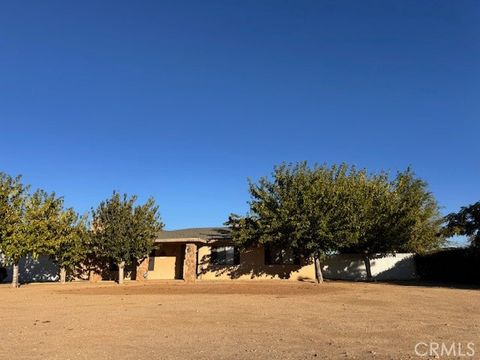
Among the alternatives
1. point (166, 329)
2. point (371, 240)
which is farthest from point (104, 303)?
point (371, 240)

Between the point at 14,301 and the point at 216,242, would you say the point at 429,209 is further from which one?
the point at 14,301

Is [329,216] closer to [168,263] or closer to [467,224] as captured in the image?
[467,224]

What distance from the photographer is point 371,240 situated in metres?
31.9

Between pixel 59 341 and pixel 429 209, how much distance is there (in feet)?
109

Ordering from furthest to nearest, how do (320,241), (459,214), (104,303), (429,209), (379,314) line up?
(429,209) → (320,241) → (459,214) → (104,303) → (379,314)

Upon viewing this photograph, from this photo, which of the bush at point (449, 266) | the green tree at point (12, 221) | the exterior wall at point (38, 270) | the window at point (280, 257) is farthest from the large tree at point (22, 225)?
the bush at point (449, 266)

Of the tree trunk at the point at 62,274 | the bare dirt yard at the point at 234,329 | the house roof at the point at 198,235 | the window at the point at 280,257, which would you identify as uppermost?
the house roof at the point at 198,235

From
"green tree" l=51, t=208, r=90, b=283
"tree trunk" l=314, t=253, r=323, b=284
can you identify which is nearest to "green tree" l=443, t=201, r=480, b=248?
"tree trunk" l=314, t=253, r=323, b=284

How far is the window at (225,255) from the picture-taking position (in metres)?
31.7

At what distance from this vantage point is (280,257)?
3167cm

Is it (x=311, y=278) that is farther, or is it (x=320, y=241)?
(x=311, y=278)

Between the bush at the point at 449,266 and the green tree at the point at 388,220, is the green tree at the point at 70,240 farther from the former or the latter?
the bush at the point at 449,266

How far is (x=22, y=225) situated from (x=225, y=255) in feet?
43.5

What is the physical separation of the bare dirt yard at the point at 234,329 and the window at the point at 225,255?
16.0 metres
